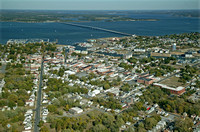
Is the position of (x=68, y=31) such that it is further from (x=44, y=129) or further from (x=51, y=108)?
(x=44, y=129)

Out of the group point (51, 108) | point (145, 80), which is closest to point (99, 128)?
point (51, 108)

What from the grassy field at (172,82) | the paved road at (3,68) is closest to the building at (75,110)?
the grassy field at (172,82)

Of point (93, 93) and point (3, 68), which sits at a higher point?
point (3, 68)

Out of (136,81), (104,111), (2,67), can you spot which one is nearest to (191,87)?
(136,81)

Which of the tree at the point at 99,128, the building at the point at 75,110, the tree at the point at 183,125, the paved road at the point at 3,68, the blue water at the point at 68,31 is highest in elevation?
the blue water at the point at 68,31

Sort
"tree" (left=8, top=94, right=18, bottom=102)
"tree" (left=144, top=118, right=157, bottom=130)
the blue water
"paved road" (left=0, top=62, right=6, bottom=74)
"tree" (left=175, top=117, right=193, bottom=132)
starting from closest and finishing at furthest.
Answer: "tree" (left=175, top=117, right=193, bottom=132) → "tree" (left=144, top=118, right=157, bottom=130) → "tree" (left=8, top=94, right=18, bottom=102) → "paved road" (left=0, top=62, right=6, bottom=74) → the blue water

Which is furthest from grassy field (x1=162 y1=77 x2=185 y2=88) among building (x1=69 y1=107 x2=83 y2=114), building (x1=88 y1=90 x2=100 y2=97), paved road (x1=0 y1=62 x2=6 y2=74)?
paved road (x1=0 y1=62 x2=6 y2=74)

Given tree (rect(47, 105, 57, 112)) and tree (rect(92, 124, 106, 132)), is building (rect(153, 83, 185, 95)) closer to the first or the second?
tree (rect(92, 124, 106, 132))

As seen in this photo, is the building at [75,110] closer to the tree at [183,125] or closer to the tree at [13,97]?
the tree at [13,97]
